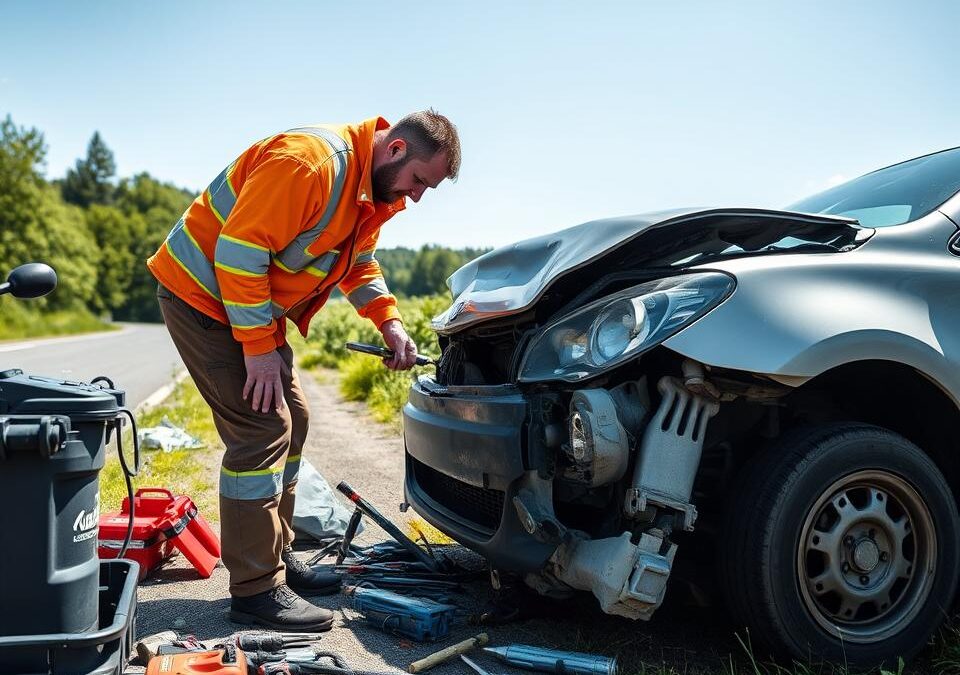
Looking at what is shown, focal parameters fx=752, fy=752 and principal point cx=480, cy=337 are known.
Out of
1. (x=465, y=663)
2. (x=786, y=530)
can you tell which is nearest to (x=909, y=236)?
(x=786, y=530)

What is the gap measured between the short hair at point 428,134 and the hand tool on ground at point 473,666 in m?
1.85

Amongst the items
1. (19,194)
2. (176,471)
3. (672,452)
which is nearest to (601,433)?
(672,452)

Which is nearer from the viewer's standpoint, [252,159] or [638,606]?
[638,606]

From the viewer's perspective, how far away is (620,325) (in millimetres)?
2395

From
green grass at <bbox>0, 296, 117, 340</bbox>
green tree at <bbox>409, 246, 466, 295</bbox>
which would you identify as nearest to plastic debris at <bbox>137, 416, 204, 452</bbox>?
green grass at <bbox>0, 296, 117, 340</bbox>

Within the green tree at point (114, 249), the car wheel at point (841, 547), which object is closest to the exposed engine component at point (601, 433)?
the car wheel at point (841, 547)

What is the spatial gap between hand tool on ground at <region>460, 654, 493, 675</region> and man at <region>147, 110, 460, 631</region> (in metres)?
Result: 0.63

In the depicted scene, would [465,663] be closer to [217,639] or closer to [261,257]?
[217,639]

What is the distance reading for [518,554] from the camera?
96.3 inches

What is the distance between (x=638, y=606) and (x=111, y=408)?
1.60 metres

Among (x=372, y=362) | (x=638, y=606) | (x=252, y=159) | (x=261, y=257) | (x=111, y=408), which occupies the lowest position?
(x=372, y=362)

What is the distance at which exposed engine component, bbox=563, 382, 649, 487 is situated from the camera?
2218mm

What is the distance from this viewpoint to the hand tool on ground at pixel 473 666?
7.92 ft

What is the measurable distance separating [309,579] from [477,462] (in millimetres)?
1180
